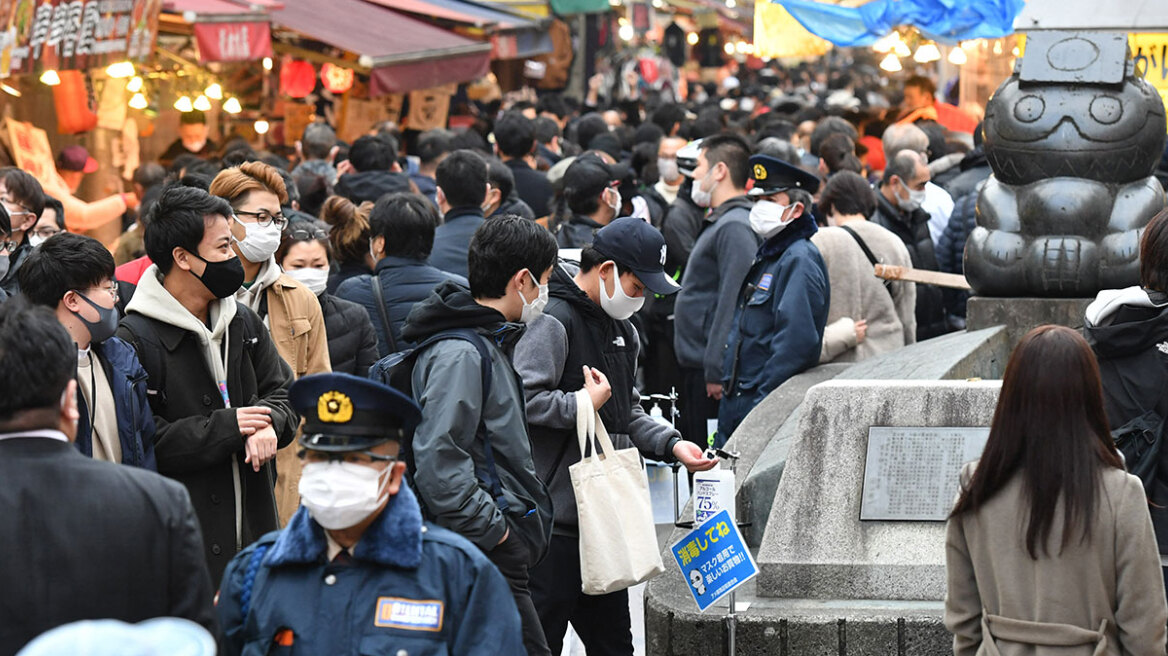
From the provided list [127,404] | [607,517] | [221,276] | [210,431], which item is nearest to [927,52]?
[607,517]

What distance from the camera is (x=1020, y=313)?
8.53m

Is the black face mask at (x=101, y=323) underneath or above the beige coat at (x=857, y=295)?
above

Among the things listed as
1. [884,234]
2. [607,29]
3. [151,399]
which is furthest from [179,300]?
[607,29]

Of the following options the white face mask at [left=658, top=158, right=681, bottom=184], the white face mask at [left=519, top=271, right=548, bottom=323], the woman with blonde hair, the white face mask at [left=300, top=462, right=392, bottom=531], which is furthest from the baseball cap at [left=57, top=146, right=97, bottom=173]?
the woman with blonde hair

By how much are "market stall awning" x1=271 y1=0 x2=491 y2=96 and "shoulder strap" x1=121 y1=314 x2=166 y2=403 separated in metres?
9.62

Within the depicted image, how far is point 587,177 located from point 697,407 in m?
1.49

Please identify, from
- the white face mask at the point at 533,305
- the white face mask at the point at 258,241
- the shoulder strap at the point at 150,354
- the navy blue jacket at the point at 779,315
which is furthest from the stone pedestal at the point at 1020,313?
the shoulder strap at the point at 150,354

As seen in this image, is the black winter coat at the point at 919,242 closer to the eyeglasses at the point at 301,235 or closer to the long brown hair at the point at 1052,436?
the eyeglasses at the point at 301,235

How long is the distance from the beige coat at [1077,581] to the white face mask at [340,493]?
1.52 metres

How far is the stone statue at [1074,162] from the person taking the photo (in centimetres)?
827

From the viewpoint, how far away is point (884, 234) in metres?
8.52

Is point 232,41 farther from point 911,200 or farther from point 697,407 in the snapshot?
point 911,200

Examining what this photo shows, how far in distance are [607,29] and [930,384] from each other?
25002 mm

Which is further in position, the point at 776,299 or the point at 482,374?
the point at 776,299
